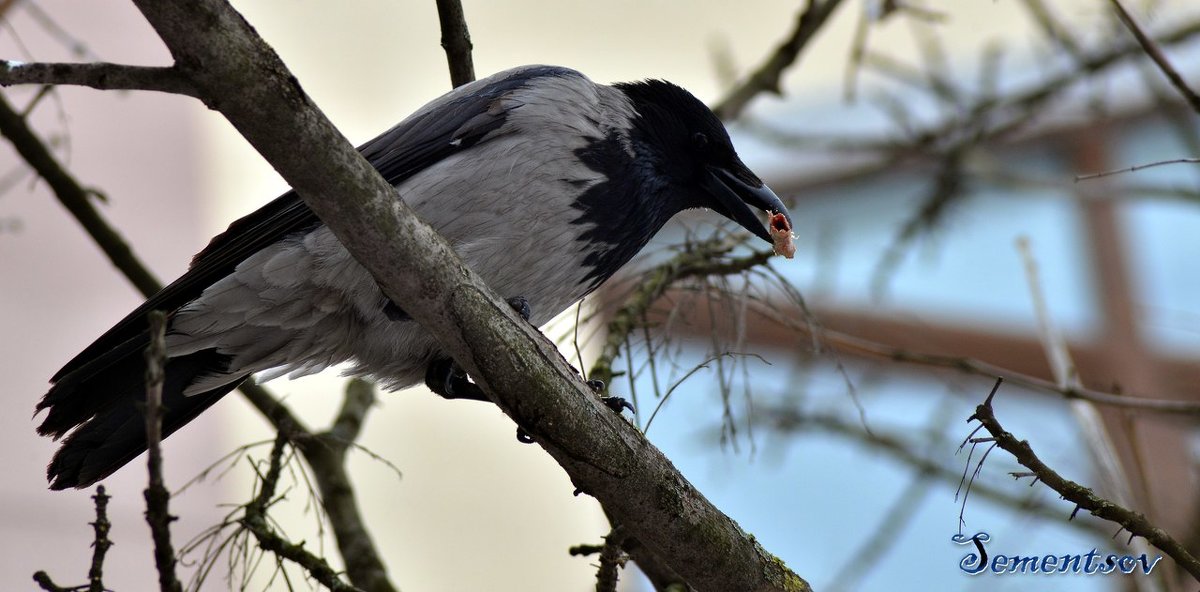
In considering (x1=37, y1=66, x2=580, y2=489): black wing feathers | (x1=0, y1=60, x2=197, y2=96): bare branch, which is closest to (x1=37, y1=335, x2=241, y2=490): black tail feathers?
(x1=37, y1=66, x2=580, y2=489): black wing feathers

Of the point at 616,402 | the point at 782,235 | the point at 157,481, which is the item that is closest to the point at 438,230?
the point at 616,402

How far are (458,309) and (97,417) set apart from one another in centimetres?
129

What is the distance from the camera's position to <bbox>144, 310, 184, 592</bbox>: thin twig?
1581mm

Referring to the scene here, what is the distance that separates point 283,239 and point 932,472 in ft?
8.02

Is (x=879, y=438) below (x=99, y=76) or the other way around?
the other way around

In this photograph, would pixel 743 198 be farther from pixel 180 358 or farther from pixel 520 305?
pixel 180 358

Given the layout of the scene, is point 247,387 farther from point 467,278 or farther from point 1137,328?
point 1137,328

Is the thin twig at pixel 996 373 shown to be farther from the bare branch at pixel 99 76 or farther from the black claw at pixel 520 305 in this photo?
the bare branch at pixel 99 76

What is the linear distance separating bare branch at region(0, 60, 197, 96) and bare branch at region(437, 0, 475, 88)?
4.44ft

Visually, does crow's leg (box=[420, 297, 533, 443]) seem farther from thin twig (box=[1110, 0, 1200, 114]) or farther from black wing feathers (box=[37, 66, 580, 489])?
thin twig (box=[1110, 0, 1200, 114])

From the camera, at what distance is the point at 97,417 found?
10.1 feet

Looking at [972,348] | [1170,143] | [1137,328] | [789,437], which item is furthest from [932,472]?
[1170,143]

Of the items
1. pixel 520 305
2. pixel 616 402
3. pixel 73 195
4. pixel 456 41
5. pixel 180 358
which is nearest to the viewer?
pixel 616 402

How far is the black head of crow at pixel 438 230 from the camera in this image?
3.03 m
